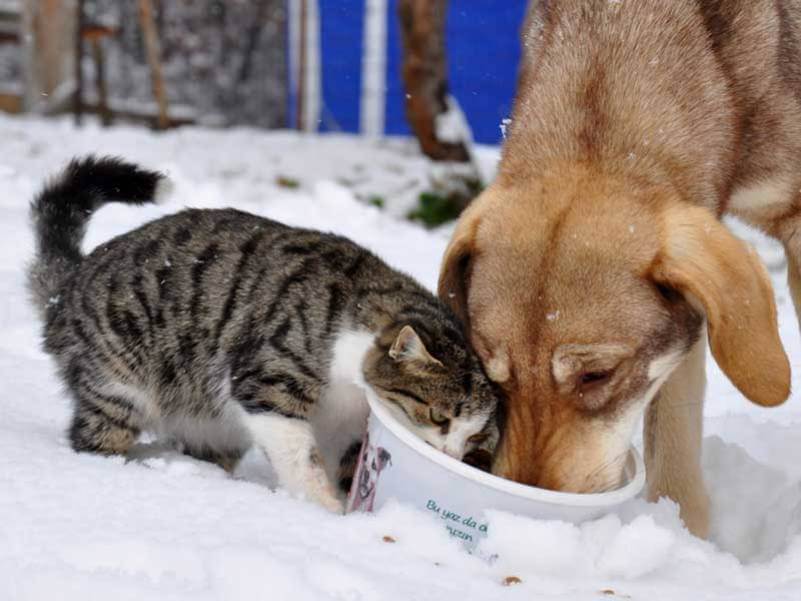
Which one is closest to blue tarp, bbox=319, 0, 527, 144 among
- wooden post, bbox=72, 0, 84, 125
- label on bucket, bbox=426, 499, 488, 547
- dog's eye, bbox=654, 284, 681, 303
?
wooden post, bbox=72, 0, 84, 125

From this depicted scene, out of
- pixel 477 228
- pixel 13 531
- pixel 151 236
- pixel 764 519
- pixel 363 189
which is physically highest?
pixel 477 228

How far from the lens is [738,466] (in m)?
3.69

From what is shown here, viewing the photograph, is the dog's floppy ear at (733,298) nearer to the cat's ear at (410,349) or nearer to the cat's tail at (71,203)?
the cat's ear at (410,349)

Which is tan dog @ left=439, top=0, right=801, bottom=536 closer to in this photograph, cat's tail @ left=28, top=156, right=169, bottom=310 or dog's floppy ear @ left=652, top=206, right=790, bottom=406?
dog's floppy ear @ left=652, top=206, right=790, bottom=406

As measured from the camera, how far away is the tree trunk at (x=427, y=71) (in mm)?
8938

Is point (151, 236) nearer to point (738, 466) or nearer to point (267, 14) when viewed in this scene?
point (738, 466)

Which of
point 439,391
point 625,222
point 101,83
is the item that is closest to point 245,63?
point 101,83

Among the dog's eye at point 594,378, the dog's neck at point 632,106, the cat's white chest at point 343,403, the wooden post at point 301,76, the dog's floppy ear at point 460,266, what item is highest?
the dog's neck at point 632,106

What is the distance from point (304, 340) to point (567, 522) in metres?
0.99

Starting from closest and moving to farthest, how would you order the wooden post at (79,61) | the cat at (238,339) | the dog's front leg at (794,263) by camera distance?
the cat at (238,339), the dog's front leg at (794,263), the wooden post at (79,61)

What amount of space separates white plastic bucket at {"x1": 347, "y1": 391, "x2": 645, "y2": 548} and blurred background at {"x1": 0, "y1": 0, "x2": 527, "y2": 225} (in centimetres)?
786

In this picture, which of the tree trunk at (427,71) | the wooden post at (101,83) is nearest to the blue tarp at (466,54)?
the wooden post at (101,83)

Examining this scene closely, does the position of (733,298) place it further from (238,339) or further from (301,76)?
(301,76)

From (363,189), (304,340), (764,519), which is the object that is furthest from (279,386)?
(363,189)
